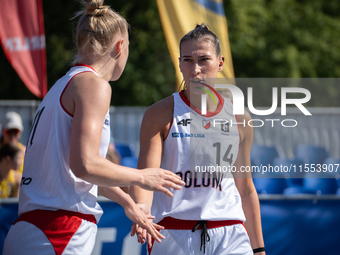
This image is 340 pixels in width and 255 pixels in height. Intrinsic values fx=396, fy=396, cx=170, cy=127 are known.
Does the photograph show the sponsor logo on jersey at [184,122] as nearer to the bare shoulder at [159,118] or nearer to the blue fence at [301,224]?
the bare shoulder at [159,118]

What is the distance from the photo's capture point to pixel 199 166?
7.54ft

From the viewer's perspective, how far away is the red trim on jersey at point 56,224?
5.81ft

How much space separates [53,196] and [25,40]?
14.0 ft

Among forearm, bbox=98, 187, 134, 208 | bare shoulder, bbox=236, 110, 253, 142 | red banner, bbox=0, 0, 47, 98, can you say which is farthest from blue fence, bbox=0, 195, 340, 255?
red banner, bbox=0, 0, 47, 98

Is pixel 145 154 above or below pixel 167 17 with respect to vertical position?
below

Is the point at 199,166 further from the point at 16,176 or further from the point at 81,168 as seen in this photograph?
the point at 16,176

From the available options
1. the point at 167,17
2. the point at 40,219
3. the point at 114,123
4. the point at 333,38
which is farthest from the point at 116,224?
the point at 333,38

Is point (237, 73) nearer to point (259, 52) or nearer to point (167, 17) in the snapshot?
point (259, 52)

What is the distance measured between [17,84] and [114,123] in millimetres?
A: 7001

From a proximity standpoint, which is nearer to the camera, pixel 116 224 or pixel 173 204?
pixel 173 204

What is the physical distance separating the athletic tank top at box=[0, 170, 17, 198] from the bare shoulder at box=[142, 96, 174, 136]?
11.3 feet

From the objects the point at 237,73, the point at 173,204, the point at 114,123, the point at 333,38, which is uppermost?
the point at 333,38

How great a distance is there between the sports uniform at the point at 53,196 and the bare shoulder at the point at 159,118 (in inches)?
23.0

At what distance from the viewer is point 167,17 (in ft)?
18.5
